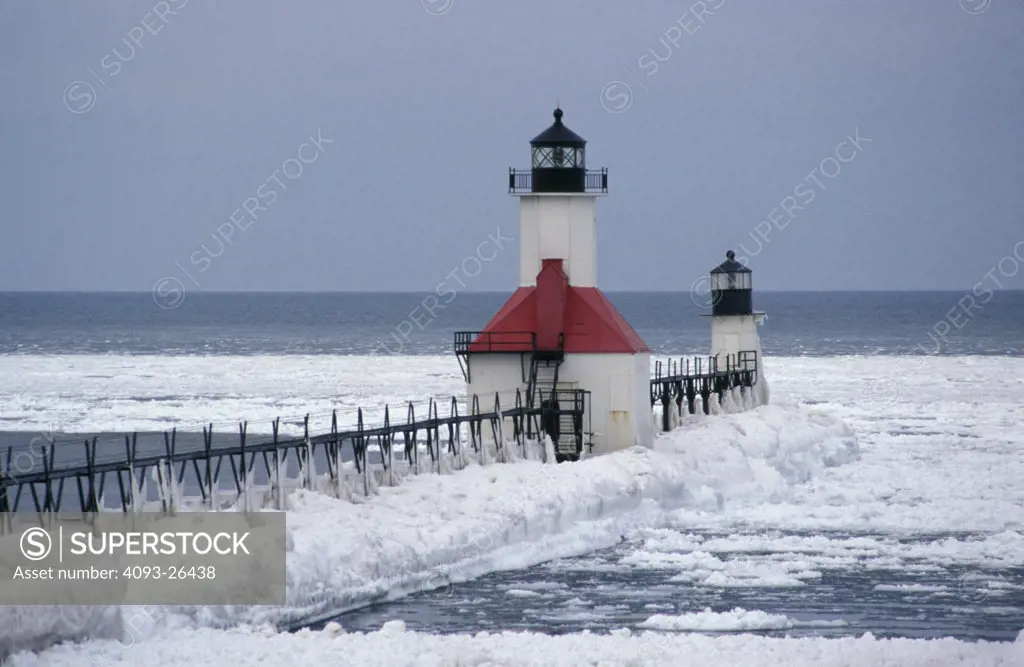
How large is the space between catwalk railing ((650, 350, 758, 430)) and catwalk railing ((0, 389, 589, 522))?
6.90 m

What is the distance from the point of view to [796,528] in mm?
29188

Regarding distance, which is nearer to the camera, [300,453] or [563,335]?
[300,453]

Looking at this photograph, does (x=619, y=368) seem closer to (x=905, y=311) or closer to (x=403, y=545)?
(x=403, y=545)

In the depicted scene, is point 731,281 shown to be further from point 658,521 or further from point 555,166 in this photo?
point 658,521

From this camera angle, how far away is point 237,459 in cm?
3619

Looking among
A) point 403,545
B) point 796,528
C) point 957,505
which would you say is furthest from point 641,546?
point 957,505

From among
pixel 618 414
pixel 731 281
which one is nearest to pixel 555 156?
pixel 618 414

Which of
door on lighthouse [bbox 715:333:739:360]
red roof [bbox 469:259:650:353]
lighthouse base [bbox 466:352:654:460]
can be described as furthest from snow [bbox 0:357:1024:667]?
red roof [bbox 469:259:650:353]

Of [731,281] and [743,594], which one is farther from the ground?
[731,281]

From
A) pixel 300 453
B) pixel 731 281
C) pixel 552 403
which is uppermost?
pixel 731 281

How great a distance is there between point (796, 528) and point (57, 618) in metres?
15.1

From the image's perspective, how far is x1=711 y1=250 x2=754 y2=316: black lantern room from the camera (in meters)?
44.5

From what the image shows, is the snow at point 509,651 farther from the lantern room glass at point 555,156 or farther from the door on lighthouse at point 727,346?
the door on lighthouse at point 727,346

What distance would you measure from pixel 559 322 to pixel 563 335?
0.27m
